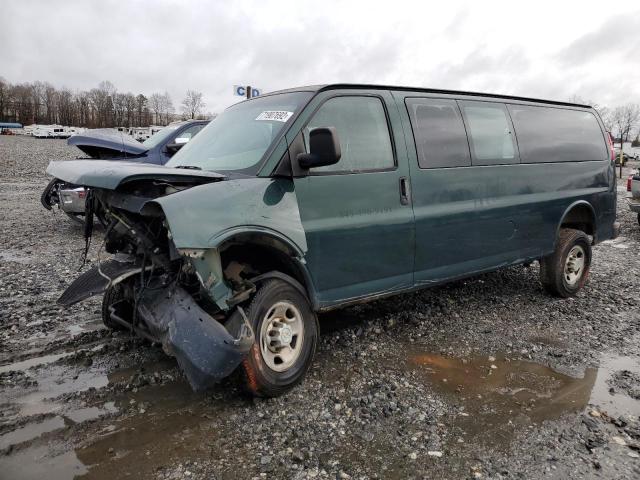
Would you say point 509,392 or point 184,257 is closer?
point 184,257

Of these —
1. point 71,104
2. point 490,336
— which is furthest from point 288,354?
point 71,104

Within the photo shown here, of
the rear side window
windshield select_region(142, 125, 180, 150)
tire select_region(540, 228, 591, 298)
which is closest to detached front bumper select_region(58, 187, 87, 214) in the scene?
windshield select_region(142, 125, 180, 150)

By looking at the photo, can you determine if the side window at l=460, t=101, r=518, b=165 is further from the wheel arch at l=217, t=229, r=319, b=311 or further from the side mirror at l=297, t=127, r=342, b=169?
the wheel arch at l=217, t=229, r=319, b=311

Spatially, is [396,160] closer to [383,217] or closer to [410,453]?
[383,217]

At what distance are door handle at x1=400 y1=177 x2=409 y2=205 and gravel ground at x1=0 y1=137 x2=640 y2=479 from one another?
1.31 m

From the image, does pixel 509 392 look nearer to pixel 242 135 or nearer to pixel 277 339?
pixel 277 339

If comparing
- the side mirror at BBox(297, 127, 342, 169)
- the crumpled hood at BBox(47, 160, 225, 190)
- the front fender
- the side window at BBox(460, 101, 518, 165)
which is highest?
the side window at BBox(460, 101, 518, 165)

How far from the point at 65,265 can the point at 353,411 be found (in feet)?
16.7

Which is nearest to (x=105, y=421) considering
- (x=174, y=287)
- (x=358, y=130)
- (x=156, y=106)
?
(x=174, y=287)

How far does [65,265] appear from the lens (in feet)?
22.5

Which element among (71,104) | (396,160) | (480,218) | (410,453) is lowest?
(410,453)

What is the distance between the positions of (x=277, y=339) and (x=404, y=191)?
161 cm

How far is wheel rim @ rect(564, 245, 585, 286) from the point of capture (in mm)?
6035

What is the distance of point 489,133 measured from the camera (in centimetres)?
501
